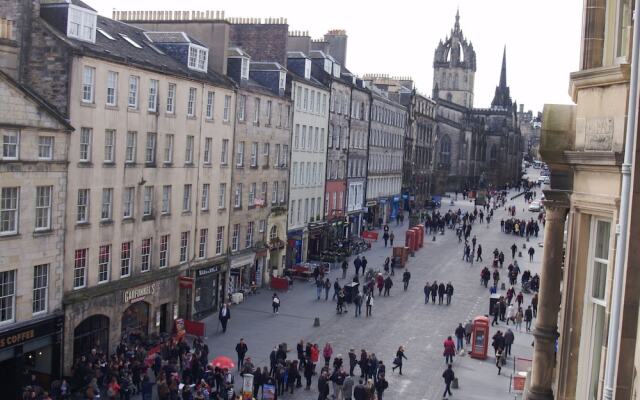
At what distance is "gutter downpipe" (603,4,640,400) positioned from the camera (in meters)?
6.97

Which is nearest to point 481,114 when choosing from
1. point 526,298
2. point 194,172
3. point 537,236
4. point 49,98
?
point 537,236

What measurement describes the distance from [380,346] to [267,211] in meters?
15.5

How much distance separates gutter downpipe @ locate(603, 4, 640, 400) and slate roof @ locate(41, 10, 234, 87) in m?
23.6

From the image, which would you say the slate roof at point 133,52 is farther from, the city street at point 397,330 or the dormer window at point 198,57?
the city street at point 397,330

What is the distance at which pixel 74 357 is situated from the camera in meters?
27.7

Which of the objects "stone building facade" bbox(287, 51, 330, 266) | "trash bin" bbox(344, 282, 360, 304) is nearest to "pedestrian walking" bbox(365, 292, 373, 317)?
"trash bin" bbox(344, 282, 360, 304)

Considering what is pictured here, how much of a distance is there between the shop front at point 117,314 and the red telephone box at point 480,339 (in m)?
13.6

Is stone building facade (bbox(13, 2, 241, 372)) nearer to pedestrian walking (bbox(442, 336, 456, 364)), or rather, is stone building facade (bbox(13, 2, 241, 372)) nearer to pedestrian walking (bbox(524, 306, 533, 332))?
pedestrian walking (bbox(442, 336, 456, 364))

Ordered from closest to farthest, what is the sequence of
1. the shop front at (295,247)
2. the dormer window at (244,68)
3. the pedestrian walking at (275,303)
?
the pedestrian walking at (275,303) → the dormer window at (244,68) → the shop front at (295,247)

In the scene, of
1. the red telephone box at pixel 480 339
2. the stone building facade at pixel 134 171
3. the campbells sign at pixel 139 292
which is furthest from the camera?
the red telephone box at pixel 480 339

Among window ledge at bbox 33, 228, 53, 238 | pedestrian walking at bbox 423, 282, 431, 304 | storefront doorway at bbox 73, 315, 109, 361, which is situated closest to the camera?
window ledge at bbox 33, 228, 53, 238

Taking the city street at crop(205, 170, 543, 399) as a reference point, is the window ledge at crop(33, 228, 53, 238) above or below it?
above

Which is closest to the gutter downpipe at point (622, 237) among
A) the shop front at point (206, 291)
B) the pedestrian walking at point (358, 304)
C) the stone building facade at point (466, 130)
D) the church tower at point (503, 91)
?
the shop front at point (206, 291)

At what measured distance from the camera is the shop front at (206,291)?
121 feet
